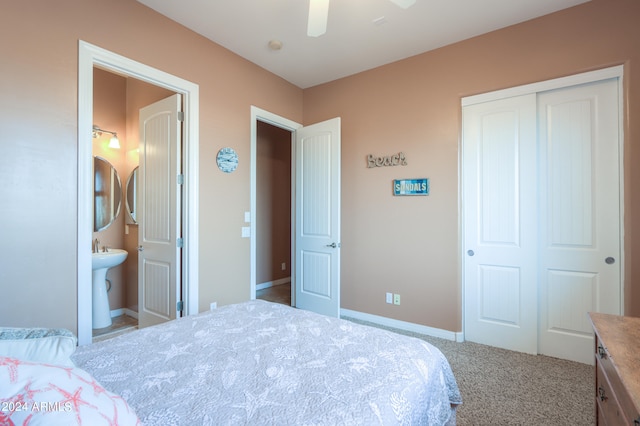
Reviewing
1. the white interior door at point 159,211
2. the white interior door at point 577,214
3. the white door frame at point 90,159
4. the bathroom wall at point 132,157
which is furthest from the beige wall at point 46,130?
the white interior door at point 577,214

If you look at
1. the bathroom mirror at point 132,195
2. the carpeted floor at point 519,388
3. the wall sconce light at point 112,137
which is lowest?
the carpeted floor at point 519,388

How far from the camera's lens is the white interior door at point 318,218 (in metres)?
3.35

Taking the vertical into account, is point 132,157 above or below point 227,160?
above

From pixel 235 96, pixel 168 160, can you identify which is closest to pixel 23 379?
pixel 168 160

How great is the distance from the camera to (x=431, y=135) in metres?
3.05

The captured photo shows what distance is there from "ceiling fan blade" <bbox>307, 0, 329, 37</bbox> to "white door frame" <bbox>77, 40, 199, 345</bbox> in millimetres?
1370

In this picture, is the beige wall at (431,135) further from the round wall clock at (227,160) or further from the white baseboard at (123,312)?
the white baseboard at (123,312)

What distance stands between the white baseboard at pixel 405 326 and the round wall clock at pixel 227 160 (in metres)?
2.14

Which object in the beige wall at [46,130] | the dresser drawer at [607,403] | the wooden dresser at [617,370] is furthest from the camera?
the beige wall at [46,130]

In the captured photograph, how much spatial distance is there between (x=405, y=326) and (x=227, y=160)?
256 centimetres

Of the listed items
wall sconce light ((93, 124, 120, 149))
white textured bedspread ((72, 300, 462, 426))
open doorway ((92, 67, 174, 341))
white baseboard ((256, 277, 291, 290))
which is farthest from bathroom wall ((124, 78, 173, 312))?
white textured bedspread ((72, 300, 462, 426))

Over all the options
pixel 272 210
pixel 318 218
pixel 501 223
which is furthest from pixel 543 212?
pixel 272 210

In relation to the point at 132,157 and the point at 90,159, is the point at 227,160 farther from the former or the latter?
the point at 132,157

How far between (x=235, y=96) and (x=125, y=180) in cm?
179
